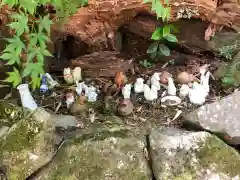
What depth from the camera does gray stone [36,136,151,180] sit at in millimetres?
1428

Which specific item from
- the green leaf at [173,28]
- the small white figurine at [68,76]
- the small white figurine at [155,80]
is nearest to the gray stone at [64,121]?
the small white figurine at [68,76]

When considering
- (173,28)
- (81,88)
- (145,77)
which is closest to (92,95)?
(81,88)

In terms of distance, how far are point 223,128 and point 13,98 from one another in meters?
0.93

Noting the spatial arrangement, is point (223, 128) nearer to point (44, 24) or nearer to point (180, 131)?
point (180, 131)

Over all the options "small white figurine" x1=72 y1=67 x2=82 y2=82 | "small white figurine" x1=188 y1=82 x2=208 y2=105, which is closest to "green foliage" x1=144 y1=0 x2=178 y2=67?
"small white figurine" x1=188 y1=82 x2=208 y2=105

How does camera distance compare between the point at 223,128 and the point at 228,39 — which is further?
the point at 228,39

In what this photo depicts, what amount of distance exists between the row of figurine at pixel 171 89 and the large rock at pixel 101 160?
317 mm

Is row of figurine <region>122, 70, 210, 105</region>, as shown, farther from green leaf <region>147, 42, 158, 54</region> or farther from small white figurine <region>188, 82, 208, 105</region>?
green leaf <region>147, 42, 158, 54</region>

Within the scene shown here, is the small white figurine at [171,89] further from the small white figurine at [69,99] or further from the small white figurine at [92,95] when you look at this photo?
the small white figurine at [69,99]

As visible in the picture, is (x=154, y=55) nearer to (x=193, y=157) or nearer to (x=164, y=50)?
(x=164, y=50)

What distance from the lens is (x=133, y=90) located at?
183 centimetres

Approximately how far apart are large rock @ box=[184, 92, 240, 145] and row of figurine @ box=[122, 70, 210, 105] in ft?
0.45

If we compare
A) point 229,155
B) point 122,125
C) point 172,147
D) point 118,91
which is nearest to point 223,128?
point 229,155

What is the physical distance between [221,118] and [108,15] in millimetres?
683
